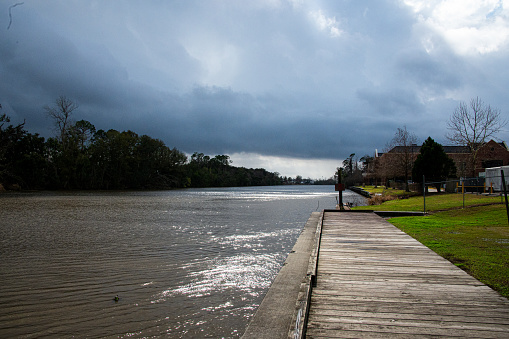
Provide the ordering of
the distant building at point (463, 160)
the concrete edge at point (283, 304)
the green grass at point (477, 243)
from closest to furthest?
the concrete edge at point (283, 304) < the green grass at point (477, 243) < the distant building at point (463, 160)

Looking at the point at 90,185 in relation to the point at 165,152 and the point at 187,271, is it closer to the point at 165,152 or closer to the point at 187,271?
the point at 165,152

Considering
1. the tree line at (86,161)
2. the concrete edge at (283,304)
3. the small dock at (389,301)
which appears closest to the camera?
the small dock at (389,301)

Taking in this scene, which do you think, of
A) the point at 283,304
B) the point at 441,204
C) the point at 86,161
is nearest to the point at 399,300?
the point at 283,304

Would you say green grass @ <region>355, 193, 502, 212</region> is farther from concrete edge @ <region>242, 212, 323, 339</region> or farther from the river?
concrete edge @ <region>242, 212, 323, 339</region>

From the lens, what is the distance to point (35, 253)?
324 inches

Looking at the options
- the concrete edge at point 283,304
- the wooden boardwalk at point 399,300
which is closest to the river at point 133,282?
the concrete edge at point 283,304

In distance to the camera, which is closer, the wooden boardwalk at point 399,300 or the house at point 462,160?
the wooden boardwalk at point 399,300

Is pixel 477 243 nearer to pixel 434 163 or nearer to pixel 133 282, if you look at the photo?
pixel 133 282

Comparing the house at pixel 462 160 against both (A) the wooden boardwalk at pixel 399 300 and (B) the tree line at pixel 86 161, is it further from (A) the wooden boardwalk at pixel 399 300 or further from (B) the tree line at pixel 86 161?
(B) the tree line at pixel 86 161

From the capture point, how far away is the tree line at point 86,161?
61.9 metres

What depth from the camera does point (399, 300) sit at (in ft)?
12.9

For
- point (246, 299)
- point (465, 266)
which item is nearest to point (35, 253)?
point (246, 299)

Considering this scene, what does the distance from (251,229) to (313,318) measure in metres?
9.89

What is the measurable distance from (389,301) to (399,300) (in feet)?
0.48
